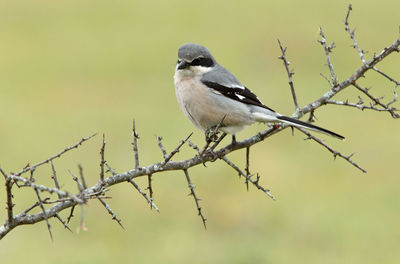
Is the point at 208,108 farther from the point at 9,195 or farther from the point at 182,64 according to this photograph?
the point at 9,195

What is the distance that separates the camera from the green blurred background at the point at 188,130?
10.2m

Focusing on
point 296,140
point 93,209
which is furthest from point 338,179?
point 93,209

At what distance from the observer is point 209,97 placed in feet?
19.9

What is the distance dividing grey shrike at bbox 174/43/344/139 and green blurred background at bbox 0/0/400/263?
367 cm

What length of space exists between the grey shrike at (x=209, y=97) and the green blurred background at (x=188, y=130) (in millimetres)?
3669

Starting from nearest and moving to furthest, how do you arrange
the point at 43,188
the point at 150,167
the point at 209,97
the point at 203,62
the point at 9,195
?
the point at 43,188 < the point at 9,195 < the point at 150,167 < the point at 209,97 < the point at 203,62

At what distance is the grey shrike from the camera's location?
5949 mm

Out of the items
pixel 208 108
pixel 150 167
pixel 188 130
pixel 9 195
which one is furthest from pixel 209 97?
pixel 188 130

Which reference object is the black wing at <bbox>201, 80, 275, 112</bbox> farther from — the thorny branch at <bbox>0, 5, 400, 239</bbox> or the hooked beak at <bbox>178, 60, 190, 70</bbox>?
the thorny branch at <bbox>0, 5, 400, 239</bbox>

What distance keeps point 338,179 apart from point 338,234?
258 centimetres

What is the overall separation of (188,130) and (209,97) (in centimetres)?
812

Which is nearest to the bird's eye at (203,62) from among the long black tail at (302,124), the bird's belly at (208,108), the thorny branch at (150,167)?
the bird's belly at (208,108)

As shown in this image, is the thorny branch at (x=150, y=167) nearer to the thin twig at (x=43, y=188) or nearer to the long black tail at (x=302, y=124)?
the thin twig at (x=43, y=188)

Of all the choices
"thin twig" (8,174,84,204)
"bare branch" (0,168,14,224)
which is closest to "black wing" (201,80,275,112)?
"bare branch" (0,168,14,224)
